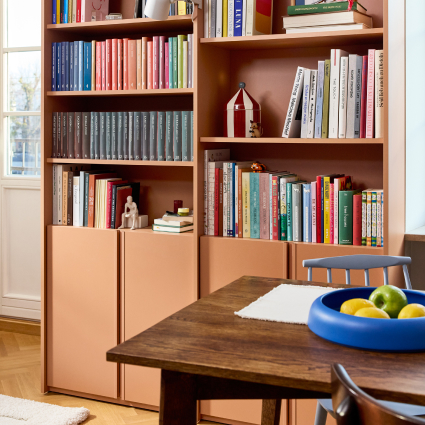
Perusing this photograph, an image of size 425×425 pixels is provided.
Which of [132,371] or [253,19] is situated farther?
[132,371]

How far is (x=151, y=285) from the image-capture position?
9.06 feet

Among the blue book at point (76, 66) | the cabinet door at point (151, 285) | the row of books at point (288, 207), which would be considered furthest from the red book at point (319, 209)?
the blue book at point (76, 66)

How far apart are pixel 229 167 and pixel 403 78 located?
89cm

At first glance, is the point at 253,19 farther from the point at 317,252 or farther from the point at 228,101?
the point at 317,252

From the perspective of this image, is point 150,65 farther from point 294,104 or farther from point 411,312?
point 411,312

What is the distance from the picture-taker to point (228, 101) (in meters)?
2.74

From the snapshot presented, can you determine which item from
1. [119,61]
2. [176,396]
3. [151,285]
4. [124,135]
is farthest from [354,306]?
[119,61]

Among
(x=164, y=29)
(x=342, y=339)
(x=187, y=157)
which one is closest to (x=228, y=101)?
(x=187, y=157)

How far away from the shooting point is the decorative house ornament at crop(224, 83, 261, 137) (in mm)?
2670

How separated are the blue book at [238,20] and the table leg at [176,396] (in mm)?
1792

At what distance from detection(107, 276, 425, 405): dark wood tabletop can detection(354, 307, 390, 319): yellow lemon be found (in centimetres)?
8

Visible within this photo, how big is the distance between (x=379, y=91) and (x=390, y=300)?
4.12 ft

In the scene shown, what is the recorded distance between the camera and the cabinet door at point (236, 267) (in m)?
2.53

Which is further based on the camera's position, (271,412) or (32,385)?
(32,385)
